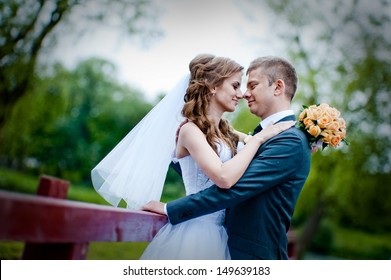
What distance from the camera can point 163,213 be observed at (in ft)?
5.94

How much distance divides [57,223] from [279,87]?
1.39 m

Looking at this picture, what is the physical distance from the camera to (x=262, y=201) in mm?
1826

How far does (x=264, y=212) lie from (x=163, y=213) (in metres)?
0.44

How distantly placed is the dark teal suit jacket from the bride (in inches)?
2.6

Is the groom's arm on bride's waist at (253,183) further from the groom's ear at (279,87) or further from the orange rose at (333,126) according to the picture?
the groom's ear at (279,87)

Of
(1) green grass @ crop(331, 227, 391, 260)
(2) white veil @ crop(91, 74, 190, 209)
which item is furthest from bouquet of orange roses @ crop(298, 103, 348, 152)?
(1) green grass @ crop(331, 227, 391, 260)

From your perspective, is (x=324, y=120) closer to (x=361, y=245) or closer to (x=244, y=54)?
(x=244, y=54)

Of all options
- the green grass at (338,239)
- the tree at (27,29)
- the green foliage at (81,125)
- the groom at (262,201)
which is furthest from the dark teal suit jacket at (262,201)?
the green foliage at (81,125)

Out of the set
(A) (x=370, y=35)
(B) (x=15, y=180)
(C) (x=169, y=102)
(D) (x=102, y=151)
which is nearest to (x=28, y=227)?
(C) (x=169, y=102)

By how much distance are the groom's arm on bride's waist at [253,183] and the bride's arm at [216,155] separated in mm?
36

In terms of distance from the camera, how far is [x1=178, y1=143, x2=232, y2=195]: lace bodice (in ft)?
6.61

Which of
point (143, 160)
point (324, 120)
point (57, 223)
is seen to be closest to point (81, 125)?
point (143, 160)

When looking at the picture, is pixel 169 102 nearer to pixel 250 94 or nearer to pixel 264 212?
pixel 250 94

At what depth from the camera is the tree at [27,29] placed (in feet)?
23.1
